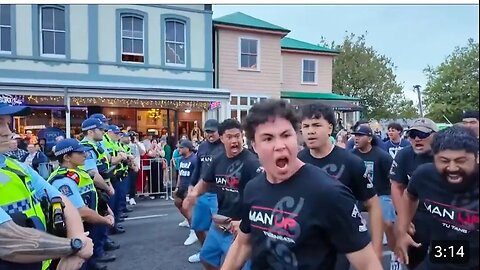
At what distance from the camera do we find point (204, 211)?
18.0 feet

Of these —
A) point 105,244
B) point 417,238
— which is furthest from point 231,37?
point 417,238

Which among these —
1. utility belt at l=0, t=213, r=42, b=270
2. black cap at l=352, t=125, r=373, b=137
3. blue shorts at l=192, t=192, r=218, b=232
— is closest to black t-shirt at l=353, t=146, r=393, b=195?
black cap at l=352, t=125, r=373, b=137

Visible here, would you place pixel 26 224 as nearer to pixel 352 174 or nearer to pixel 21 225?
pixel 21 225

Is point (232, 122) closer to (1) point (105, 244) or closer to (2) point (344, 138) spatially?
(1) point (105, 244)

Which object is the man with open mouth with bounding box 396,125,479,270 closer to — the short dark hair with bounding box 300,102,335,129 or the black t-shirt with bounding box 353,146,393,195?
the short dark hair with bounding box 300,102,335,129

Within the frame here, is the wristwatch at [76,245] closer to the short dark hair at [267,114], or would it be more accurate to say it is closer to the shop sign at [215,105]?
the short dark hair at [267,114]

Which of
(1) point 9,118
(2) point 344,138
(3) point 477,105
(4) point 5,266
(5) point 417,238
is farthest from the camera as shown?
(2) point 344,138

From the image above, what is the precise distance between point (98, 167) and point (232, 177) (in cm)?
288

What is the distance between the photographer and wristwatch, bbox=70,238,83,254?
213 centimetres

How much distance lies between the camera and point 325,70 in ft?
55.6

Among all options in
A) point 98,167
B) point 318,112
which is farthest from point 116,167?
point 318,112

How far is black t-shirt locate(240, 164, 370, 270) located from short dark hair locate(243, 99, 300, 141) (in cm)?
25

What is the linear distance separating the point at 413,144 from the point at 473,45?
10.6ft

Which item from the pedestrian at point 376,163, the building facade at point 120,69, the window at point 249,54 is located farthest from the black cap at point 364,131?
the window at point 249,54
